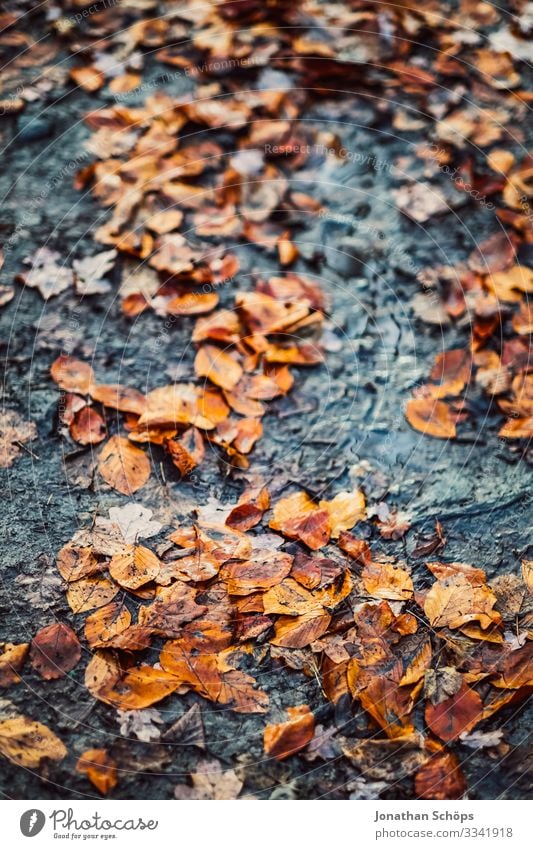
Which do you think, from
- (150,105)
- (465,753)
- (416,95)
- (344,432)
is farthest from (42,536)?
(416,95)

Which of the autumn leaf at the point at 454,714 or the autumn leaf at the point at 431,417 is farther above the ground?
the autumn leaf at the point at 431,417

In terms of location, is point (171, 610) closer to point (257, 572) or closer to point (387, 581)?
point (257, 572)

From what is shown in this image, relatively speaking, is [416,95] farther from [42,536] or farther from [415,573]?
[42,536]

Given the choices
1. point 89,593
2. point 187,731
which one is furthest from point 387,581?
point 89,593

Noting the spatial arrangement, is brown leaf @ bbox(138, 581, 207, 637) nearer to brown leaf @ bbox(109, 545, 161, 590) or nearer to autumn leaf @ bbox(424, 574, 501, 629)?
brown leaf @ bbox(109, 545, 161, 590)

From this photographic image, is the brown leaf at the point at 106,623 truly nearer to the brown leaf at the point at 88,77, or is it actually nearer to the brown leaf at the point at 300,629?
the brown leaf at the point at 300,629

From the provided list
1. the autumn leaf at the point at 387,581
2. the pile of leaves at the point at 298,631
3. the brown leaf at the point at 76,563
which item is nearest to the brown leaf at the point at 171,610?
the pile of leaves at the point at 298,631
